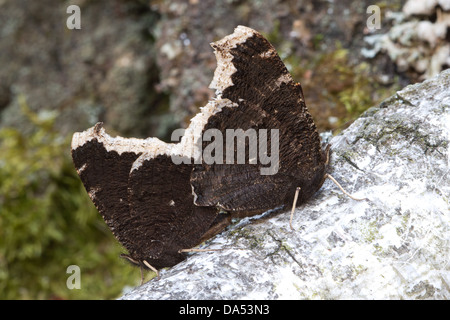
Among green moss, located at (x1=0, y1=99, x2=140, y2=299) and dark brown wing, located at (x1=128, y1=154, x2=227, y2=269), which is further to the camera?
green moss, located at (x1=0, y1=99, x2=140, y2=299)

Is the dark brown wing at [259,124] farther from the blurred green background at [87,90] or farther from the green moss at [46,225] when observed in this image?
the green moss at [46,225]

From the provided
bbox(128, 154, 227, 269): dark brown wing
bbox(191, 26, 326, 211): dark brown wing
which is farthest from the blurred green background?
bbox(128, 154, 227, 269): dark brown wing

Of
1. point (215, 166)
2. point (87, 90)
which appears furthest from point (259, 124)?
point (87, 90)

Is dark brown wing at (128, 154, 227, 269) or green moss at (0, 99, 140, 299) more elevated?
dark brown wing at (128, 154, 227, 269)

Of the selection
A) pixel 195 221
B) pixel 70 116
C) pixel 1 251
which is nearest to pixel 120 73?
pixel 70 116

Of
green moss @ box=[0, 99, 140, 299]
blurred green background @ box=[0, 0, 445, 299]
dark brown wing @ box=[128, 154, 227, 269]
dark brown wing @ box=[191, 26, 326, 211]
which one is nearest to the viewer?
dark brown wing @ box=[191, 26, 326, 211]

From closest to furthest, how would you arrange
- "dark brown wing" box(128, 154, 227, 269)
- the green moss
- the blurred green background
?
"dark brown wing" box(128, 154, 227, 269) < the blurred green background < the green moss

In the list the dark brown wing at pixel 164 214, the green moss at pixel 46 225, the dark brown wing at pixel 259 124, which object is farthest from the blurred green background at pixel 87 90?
the dark brown wing at pixel 164 214

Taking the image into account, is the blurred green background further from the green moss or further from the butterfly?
the butterfly
